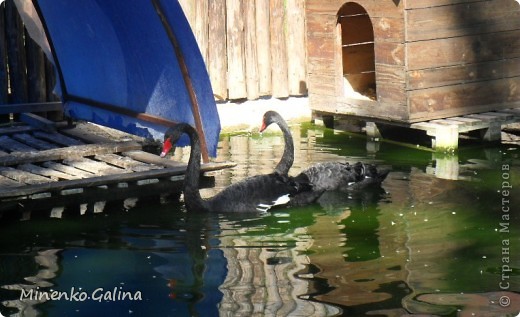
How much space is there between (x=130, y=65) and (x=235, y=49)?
2.46 metres

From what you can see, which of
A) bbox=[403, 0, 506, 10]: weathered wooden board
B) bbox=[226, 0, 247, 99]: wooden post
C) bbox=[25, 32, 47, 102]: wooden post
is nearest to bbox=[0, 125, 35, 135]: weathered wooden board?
bbox=[25, 32, 47, 102]: wooden post

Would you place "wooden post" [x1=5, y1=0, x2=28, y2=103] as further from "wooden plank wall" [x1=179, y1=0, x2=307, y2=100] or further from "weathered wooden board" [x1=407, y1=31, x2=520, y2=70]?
"weathered wooden board" [x1=407, y1=31, x2=520, y2=70]

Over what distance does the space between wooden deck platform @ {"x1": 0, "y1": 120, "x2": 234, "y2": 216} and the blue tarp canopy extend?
35 cm

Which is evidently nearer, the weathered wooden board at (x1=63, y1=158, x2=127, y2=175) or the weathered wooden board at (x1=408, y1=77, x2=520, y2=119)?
the weathered wooden board at (x1=63, y1=158, x2=127, y2=175)

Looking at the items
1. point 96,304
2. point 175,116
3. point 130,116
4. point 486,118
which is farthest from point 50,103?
point 96,304

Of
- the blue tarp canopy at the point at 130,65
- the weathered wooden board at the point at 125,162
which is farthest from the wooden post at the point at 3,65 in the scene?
the weathered wooden board at the point at 125,162

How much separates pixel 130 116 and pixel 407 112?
2.74m

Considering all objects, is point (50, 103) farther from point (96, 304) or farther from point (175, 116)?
point (96, 304)

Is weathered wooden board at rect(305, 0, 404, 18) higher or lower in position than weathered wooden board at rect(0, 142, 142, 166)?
higher

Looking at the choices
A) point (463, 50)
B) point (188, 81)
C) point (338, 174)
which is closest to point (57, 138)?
point (188, 81)

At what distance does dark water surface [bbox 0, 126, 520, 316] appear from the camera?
5.57m

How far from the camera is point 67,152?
8.54 meters

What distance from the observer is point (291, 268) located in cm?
621

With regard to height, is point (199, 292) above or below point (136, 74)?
below
